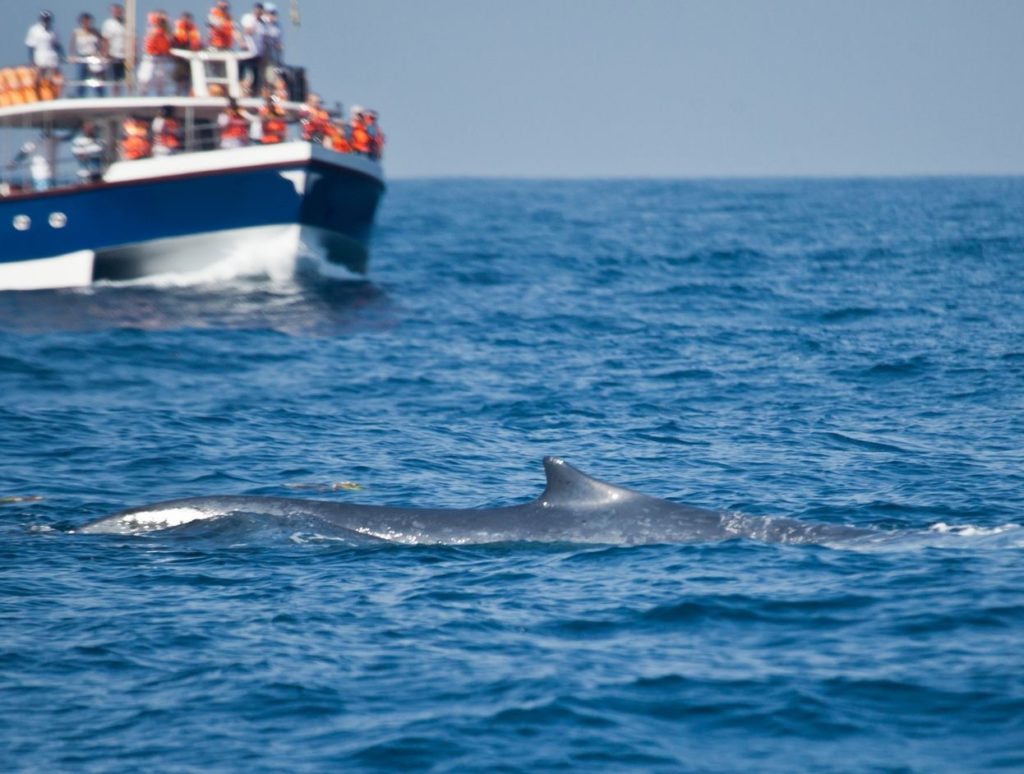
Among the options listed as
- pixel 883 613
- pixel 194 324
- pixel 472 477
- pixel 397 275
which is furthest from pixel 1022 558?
pixel 397 275

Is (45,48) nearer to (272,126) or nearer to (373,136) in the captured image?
(272,126)

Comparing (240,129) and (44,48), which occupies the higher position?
(44,48)

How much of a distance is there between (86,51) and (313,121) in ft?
19.0

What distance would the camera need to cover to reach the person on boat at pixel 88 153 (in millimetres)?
32219

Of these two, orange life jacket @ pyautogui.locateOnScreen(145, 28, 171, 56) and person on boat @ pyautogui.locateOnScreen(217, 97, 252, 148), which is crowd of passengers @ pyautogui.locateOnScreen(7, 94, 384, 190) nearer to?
person on boat @ pyautogui.locateOnScreen(217, 97, 252, 148)

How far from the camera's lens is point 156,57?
1299 inches

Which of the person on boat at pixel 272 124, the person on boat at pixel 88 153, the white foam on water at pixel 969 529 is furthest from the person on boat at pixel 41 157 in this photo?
the white foam on water at pixel 969 529

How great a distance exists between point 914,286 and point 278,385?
1578cm

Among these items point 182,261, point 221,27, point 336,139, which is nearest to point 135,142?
point 182,261

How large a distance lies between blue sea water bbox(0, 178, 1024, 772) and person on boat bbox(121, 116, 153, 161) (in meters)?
3.04

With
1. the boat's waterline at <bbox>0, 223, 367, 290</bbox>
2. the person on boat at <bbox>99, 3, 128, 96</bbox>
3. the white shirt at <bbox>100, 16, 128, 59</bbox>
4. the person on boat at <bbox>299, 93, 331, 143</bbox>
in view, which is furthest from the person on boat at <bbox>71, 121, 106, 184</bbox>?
the person on boat at <bbox>299, 93, 331, 143</bbox>

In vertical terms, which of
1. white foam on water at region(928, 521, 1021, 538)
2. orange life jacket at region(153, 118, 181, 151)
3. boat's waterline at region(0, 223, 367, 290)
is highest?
orange life jacket at region(153, 118, 181, 151)

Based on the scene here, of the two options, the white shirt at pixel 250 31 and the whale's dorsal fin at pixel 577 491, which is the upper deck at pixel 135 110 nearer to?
the white shirt at pixel 250 31

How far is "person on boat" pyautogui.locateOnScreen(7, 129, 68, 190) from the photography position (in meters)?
32.8
